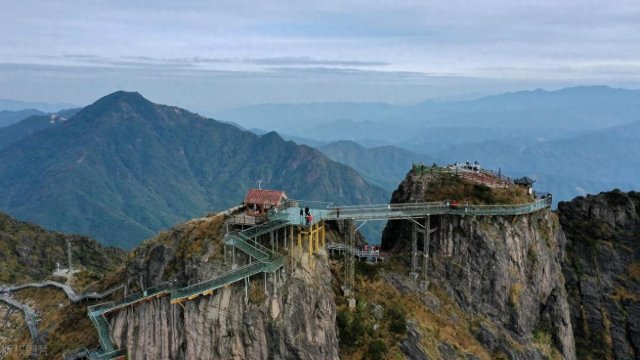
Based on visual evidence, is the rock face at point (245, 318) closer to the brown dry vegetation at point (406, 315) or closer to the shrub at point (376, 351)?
the shrub at point (376, 351)

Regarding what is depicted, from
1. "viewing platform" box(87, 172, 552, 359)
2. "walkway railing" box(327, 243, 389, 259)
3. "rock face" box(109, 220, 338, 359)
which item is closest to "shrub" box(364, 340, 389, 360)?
"rock face" box(109, 220, 338, 359)

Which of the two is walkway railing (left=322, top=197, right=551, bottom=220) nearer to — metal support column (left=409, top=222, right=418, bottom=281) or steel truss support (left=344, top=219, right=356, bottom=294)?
metal support column (left=409, top=222, right=418, bottom=281)

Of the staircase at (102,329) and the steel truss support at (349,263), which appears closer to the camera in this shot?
the staircase at (102,329)

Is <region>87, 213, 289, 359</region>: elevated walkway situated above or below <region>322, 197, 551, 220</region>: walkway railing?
below

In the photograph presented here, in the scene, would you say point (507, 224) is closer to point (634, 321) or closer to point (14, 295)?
point (634, 321)

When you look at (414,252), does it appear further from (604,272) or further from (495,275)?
(604,272)

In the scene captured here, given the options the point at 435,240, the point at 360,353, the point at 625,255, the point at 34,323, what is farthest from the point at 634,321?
the point at 34,323

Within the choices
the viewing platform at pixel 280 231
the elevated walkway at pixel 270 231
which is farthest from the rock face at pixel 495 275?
the elevated walkway at pixel 270 231
